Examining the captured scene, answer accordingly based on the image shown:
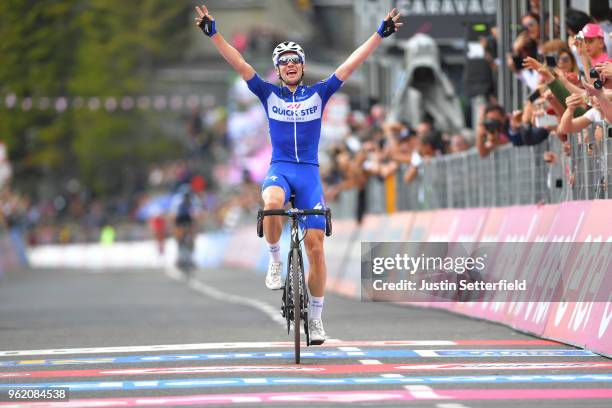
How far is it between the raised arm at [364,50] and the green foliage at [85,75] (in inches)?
1505

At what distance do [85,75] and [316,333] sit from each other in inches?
3466

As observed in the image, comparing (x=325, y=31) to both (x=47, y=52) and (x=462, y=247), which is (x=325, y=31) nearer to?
(x=47, y=52)

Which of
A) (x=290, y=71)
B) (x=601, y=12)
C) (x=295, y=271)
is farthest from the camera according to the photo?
(x=601, y=12)

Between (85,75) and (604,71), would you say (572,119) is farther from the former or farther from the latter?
(85,75)

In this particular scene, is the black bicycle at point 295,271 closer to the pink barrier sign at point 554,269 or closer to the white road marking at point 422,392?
the pink barrier sign at point 554,269

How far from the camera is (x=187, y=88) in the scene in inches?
4877

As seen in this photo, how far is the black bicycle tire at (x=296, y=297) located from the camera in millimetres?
13571

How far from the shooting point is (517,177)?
19250mm

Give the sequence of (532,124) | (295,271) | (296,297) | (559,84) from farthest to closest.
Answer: (532,124) < (559,84) < (295,271) < (296,297)

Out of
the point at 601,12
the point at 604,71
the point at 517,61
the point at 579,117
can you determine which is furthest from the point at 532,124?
the point at 604,71

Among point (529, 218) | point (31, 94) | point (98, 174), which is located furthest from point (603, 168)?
point (98, 174)

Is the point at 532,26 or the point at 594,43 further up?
the point at 532,26

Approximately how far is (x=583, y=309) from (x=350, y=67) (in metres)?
2.64

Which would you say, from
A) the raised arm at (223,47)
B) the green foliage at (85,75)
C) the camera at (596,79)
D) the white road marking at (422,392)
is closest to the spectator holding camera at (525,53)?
the camera at (596,79)
